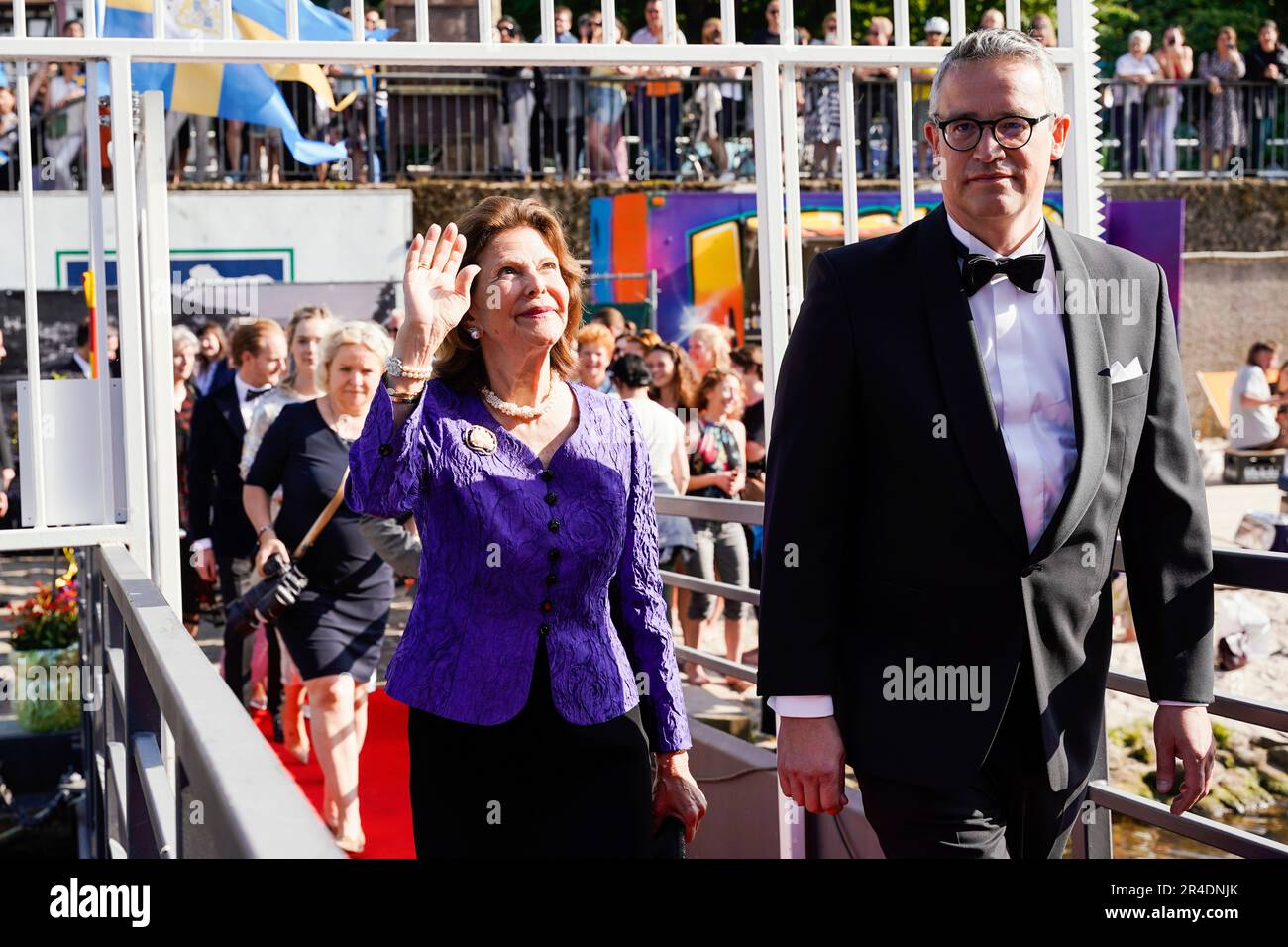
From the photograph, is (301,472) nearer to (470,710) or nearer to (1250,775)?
(470,710)

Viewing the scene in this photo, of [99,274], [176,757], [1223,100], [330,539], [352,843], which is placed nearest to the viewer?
[176,757]

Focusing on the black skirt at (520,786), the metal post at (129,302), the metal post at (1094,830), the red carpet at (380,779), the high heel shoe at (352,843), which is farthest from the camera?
the red carpet at (380,779)

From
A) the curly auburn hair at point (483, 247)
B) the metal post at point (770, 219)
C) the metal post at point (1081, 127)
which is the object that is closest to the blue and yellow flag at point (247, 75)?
the metal post at point (770, 219)

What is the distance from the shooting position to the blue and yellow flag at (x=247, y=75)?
594 centimetres

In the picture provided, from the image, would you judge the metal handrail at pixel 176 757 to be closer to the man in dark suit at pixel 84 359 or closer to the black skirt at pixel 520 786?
the black skirt at pixel 520 786

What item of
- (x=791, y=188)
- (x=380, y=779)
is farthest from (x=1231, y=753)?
(x=791, y=188)

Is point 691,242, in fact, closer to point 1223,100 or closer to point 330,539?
point 1223,100

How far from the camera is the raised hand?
3053 millimetres

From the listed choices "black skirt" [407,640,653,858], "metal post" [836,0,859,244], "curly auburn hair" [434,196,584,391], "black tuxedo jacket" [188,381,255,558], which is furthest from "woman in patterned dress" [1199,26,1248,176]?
"black skirt" [407,640,653,858]

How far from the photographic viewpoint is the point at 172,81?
7949mm

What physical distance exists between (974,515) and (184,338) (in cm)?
884

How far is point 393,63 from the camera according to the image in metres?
4.71
